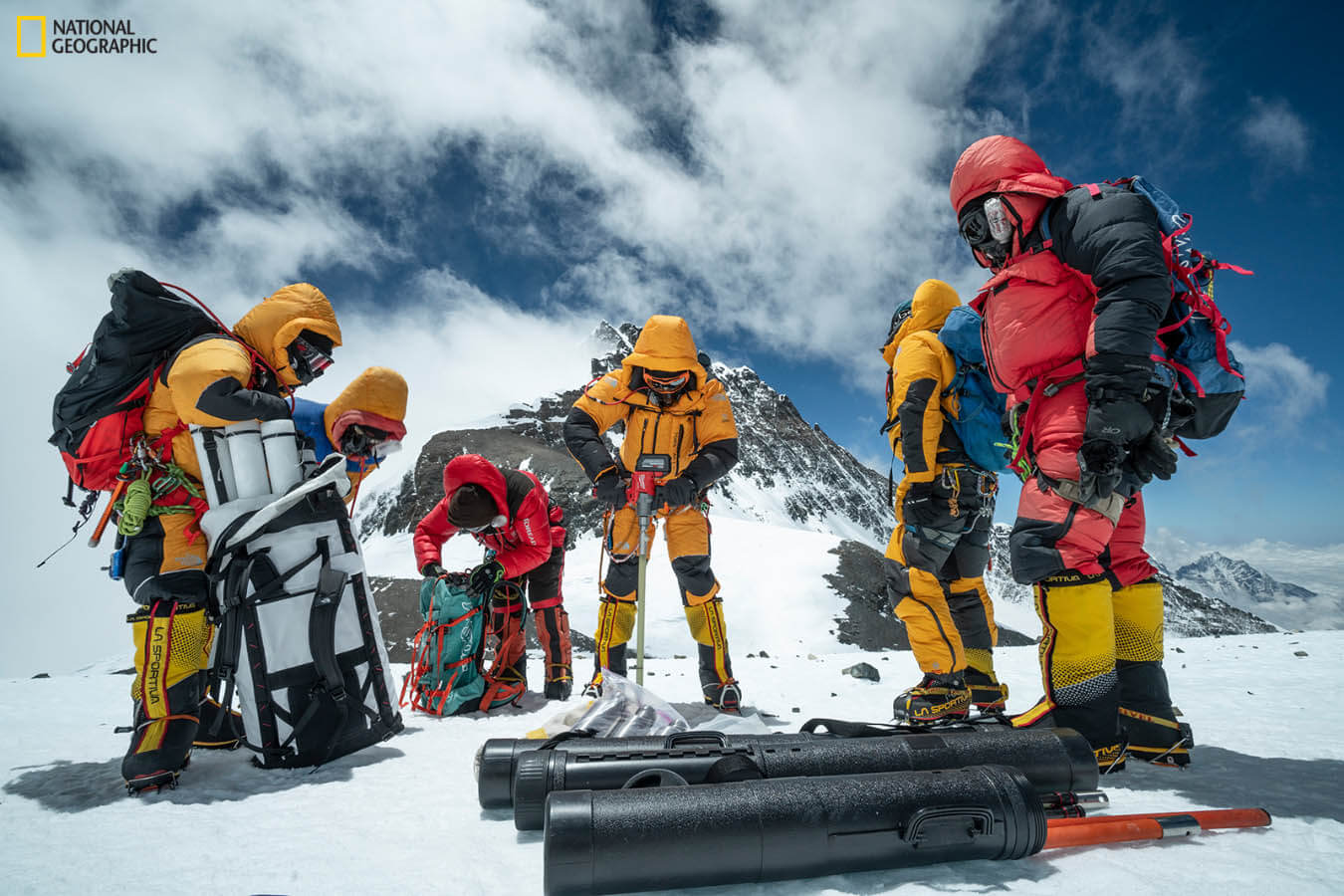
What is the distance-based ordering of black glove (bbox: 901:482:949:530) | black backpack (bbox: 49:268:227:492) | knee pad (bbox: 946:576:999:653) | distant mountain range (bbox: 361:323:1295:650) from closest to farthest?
black backpack (bbox: 49:268:227:492), black glove (bbox: 901:482:949:530), knee pad (bbox: 946:576:999:653), distant mountain range (bbox: 361:323:1295:650)

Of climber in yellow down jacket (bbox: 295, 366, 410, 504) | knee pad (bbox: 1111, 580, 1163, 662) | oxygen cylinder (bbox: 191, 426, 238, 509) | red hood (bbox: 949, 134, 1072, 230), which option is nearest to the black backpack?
oxygen cylinder (bbox: 191, 426, 238, 509)

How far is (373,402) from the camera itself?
3279 mm

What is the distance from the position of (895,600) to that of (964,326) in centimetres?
158

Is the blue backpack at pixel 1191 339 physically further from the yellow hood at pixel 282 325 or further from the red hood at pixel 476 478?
the red hood at pixel 476 478

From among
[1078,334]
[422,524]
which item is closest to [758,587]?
[422,524]

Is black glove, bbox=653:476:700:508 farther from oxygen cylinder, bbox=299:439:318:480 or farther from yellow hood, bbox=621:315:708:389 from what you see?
oxygen cylinder, bbox=299:439:318:480

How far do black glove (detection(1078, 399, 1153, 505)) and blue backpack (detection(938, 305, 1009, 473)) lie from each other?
1091mm

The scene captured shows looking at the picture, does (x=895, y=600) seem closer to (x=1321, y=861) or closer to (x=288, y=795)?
(x=1321, y=861)

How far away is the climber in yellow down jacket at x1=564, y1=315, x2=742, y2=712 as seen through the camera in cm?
416

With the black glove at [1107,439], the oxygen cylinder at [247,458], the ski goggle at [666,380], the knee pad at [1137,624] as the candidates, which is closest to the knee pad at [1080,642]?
the knee pad at [1137,624]

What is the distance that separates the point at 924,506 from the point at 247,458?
11.2ft

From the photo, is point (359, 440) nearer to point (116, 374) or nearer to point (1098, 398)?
point (116, 374)

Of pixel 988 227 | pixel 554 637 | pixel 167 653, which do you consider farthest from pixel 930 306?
pixel 167 653

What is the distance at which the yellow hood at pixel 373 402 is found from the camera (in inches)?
129
